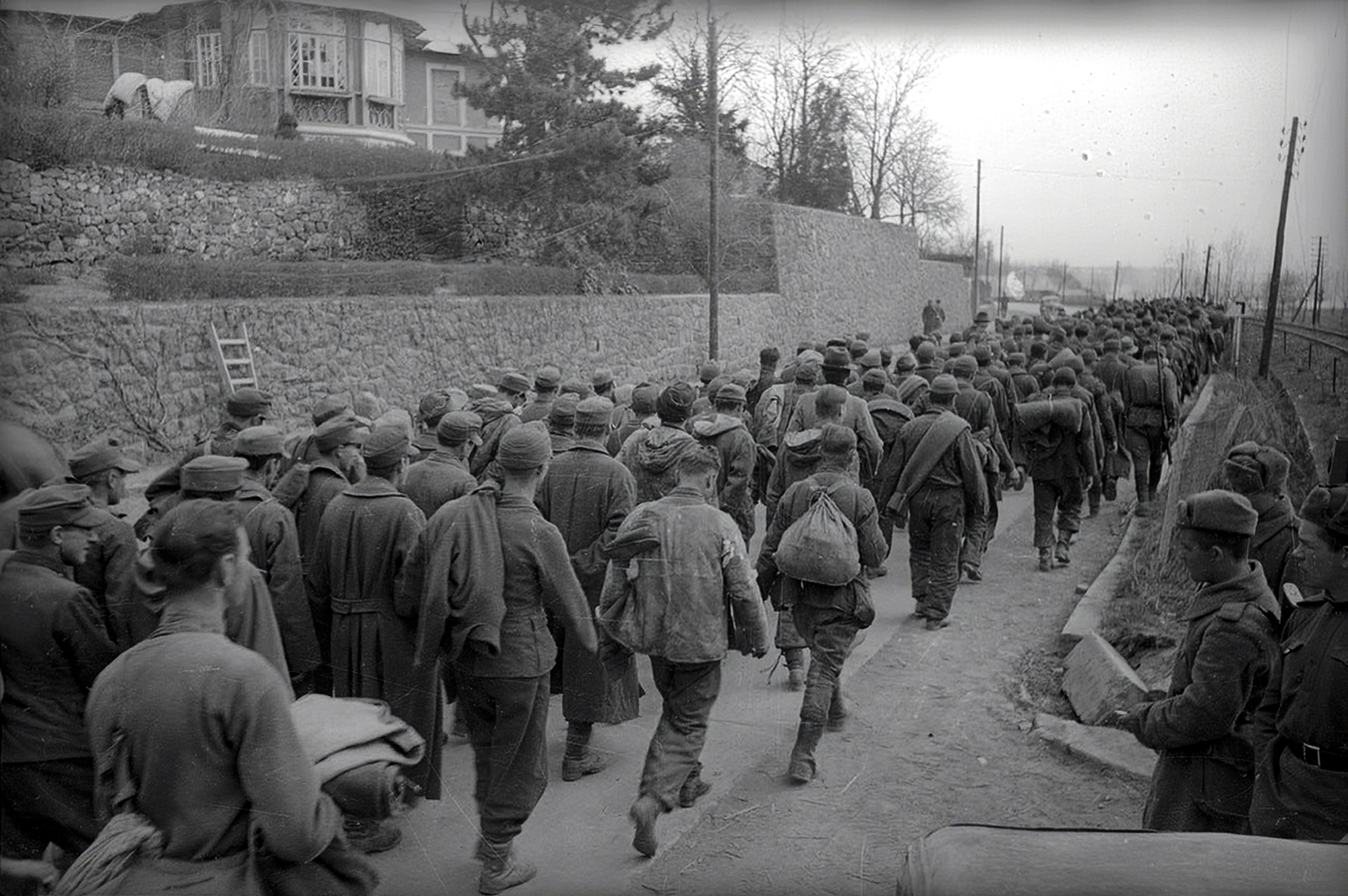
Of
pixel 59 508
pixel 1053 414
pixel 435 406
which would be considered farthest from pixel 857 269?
pixel 59 508

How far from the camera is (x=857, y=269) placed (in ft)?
104

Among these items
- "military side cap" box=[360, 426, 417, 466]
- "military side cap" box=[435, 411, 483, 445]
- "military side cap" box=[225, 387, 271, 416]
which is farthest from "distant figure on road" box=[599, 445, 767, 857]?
"military side cap" box=[225, 387, 271, 416]

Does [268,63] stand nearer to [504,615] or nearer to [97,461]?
[97,461]

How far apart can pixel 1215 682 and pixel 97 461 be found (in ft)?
14.9

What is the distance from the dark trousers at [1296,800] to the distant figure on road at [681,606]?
211 centimetres

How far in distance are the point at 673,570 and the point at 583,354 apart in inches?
579

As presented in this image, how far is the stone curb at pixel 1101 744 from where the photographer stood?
17.5 feet

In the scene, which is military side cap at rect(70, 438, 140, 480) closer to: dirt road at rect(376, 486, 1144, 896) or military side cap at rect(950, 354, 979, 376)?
dirt road at rect(376, 486, 1144, 896)

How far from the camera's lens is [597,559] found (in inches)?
230

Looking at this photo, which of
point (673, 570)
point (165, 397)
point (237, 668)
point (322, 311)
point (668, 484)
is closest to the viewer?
point (237, 668)

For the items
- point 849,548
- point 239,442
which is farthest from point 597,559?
point 239,442

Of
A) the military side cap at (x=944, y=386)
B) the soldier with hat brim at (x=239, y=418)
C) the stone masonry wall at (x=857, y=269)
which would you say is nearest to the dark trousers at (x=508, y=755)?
the soldier with hat brim at (x=239, y=418)

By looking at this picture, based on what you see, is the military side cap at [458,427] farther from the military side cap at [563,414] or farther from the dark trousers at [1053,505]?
the dark trousers at [1053,505]

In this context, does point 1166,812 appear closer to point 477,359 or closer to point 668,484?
point 668,484
